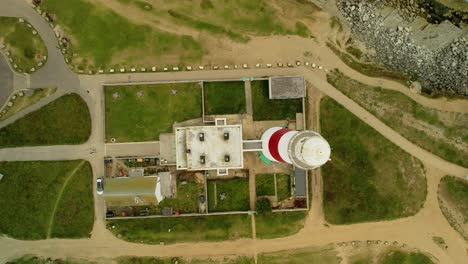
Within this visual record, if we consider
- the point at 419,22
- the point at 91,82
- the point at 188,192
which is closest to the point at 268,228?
the point at 188,192

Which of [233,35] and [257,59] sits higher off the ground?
[233,35]

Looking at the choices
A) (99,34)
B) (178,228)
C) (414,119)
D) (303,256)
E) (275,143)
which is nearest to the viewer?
(275,143)

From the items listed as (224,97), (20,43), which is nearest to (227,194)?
(224,97)

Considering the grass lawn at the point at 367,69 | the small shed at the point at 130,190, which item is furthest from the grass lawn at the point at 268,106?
the small shed at the point at 130,190

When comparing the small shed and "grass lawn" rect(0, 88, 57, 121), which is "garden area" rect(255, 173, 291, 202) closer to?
the small shed

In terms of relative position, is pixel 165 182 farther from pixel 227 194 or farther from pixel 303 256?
pixel 303 256

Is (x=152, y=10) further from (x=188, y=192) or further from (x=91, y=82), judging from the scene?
(x=188, y=192)

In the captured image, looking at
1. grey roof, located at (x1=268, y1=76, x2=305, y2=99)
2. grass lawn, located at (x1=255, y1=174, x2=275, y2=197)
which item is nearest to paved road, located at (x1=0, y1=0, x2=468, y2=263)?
grey roof, located at (x1=268, y1=76, x2=305, y2=99)
